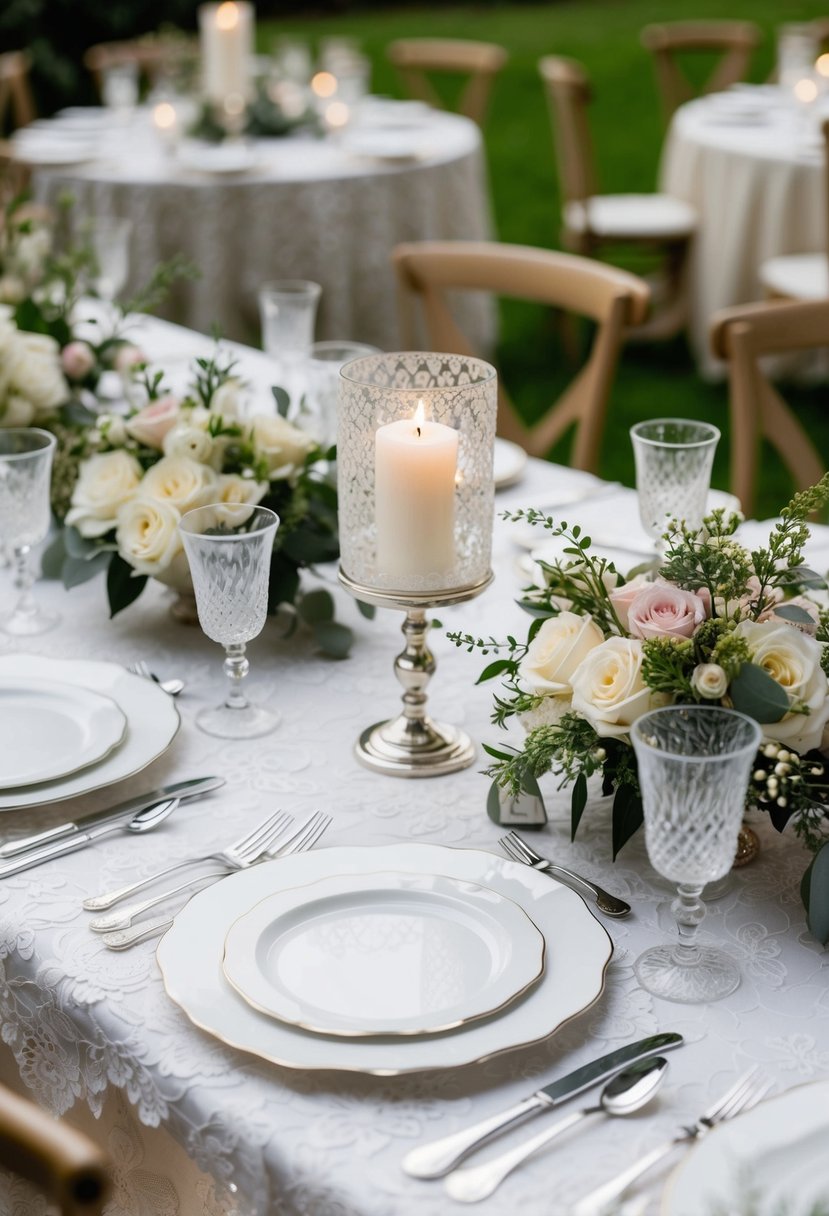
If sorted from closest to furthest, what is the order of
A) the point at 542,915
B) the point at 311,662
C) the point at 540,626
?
the point at 542,915 < the point at 540,626 < the point at 311,662

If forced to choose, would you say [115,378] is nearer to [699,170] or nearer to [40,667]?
[40,667]

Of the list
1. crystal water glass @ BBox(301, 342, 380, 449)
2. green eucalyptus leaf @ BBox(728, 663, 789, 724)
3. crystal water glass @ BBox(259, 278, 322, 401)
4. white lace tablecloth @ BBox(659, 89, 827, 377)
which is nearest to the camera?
green eucalyptus leaf @ BBox(728, 663, 789, 724)

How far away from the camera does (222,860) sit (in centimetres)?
113

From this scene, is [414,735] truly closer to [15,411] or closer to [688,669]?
[688,669]

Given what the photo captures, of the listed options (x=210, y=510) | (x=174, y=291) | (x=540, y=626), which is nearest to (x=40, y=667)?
(x=210, y=510)

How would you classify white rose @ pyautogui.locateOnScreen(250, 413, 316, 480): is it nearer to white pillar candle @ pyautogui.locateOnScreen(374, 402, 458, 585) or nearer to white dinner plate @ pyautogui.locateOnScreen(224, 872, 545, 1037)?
white pillar candle @ pyautogui.locateOnScreen(374, 402, 458, 585)

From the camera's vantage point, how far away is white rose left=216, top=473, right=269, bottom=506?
4.74 feet

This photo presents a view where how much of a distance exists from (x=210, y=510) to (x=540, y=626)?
1.13 feet

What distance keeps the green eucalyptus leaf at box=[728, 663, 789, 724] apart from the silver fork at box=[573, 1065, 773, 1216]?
0.80ft

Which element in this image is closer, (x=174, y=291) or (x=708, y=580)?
(x=708, y=580)

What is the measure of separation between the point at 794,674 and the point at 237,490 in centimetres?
63

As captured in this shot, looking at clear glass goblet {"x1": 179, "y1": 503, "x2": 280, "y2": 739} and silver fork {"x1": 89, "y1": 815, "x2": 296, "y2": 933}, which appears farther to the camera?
clear glass goblet {"x1": 179, "y1": 503, "x2": 280, "y2": 739}

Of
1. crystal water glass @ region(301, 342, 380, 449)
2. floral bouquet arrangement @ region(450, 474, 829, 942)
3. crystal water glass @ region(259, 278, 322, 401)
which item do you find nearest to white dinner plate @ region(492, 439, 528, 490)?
crystal water glass @ region(301, 342, 380, 449)

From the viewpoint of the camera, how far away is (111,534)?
5.01 ft
